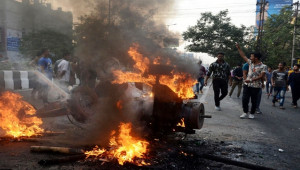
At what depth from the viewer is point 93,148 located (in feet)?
12.8

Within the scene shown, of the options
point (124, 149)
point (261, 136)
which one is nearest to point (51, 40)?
point (124, 149)

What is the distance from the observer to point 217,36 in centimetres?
4212

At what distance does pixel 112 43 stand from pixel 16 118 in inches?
96.4

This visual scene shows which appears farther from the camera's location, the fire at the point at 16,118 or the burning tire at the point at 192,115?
the fire at the point at 16,118

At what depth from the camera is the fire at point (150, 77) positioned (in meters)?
4.43

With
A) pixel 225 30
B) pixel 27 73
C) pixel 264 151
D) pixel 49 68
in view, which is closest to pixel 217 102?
pixel 264 151

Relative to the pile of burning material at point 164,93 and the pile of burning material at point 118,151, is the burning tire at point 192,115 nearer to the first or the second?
the pile of burning material at point 164,93

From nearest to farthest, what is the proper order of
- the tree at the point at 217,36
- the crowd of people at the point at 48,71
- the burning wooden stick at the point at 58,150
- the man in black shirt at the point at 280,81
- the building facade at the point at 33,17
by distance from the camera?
the burning wooden stick at the point at 58,150, the building facade at the point at 33,17, the crowd of people at the point at 48,71, the man in black shirt at the point at 280,81, the tree at the point at 217,36

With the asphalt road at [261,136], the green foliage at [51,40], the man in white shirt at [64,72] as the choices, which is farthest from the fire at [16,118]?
the man in white shirt at [64,72]

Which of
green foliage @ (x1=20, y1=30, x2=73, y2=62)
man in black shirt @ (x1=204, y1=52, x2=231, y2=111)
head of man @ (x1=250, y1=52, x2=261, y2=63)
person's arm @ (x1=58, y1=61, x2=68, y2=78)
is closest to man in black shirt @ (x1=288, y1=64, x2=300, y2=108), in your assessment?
man in black shirt @ (x1=204, y1=52, x2=231, y2=111)

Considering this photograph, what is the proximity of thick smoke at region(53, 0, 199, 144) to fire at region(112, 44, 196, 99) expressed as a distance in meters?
0.10

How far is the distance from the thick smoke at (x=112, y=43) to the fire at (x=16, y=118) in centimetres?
133

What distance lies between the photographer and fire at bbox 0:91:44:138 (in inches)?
183

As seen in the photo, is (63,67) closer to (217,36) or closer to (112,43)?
(112,43)
